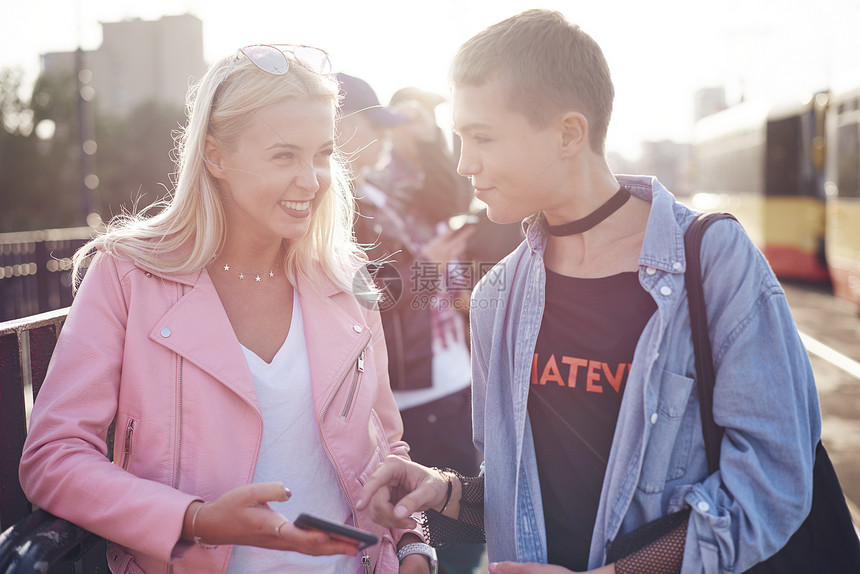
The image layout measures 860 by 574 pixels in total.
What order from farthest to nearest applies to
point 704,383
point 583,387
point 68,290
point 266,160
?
point 68,290, point 266,160, point 583,387, point 704,383

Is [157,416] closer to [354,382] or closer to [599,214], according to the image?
[354,382]

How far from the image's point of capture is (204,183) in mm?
2215

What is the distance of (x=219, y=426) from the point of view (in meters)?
1.92

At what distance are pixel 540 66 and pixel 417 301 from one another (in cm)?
183

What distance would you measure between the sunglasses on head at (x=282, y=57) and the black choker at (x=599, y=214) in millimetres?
919

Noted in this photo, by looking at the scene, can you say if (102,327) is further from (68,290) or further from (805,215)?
(805,215)

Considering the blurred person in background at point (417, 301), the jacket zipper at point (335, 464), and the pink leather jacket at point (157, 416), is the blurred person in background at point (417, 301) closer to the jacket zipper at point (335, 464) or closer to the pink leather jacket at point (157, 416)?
the jacket zipper at point (335, 464)

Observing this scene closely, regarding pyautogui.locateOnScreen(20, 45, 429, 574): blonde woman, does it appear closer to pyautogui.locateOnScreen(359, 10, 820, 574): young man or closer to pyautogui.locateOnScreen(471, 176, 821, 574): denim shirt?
pyautogui.locateOnScreen(359, 10, 820, 574): young man

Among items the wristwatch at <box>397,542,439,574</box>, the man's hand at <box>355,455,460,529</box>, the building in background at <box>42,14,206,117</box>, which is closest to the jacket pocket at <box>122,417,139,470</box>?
the man's hand at <box>355,455,460,529</box>

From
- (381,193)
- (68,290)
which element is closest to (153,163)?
(68,290)

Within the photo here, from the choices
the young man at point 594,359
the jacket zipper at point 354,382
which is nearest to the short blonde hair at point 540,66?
Result: the young man at point 594,359

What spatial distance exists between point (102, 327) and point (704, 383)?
1.49m

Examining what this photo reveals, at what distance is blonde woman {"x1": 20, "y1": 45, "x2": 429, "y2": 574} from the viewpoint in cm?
173

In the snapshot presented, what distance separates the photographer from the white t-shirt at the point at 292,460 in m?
1.99
